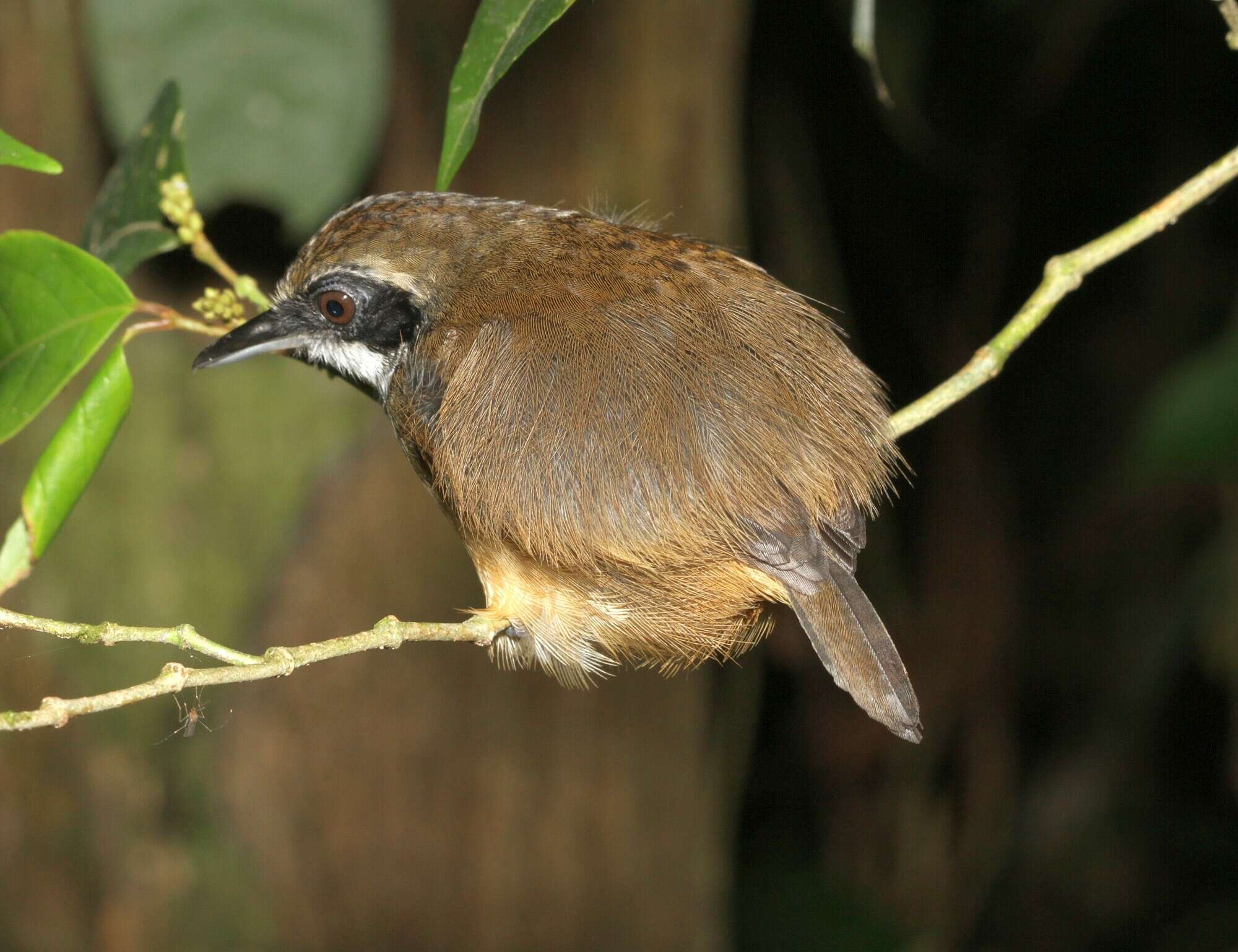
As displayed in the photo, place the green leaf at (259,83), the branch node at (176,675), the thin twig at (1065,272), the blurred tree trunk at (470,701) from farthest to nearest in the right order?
the blurred tree trunk at (470,701) → the green leaf at (259,83) → the thin twig at (1065,272) → the branch node at (176,675)

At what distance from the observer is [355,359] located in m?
2.65

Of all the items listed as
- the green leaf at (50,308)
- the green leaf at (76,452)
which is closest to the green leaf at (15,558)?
the green leaf at (76,452)

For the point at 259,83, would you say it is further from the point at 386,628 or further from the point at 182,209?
the point at 386,628

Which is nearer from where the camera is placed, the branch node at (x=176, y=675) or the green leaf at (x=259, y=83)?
the branch node at (x=176, y=675)

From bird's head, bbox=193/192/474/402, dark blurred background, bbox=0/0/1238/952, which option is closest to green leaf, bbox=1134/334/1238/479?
dark blurred background, bbox=0/0/1238/952

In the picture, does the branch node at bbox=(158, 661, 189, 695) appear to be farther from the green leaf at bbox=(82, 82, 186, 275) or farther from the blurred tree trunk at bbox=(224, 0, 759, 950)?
the blurred tree trunk at bbox=(224, 0, 759, 950)

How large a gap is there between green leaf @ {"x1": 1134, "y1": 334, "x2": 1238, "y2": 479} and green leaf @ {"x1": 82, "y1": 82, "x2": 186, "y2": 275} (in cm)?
261

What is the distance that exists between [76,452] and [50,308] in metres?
0.23

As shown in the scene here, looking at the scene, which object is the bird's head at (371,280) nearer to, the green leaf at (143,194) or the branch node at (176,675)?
the green leaf at (143,194)

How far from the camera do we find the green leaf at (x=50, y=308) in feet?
6.18

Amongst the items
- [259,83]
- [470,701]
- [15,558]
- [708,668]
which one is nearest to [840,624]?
[15,558]

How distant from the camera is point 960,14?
5.56 metres

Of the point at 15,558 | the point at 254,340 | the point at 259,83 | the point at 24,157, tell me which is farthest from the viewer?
the point at 259,83

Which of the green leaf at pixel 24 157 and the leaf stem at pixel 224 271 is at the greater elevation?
the green leaf at pixel 24 157
